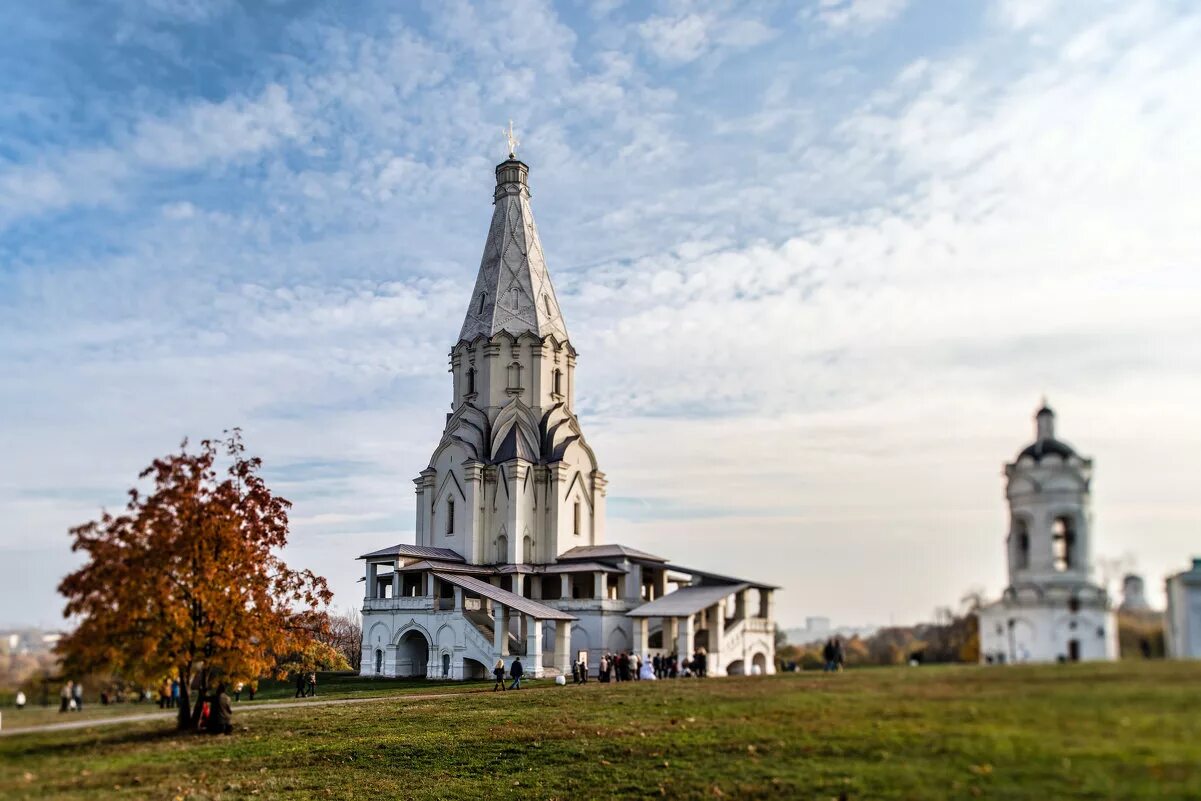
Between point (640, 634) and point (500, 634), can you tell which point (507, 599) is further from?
point (640, 634)

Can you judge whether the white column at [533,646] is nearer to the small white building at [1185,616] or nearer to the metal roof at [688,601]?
the metal roof at [688,601]

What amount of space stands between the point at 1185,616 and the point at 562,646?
31.2 metres

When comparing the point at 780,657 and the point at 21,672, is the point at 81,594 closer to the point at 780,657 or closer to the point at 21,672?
the point at 21,672

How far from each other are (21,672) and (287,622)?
546 centimetres

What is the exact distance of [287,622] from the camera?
18.6 metres

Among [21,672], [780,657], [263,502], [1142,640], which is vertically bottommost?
[780,657]

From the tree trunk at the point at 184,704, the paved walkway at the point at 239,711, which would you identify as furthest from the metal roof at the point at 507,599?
the tree trunk at the point at 184,704

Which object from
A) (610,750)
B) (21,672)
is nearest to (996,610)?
(610,750)

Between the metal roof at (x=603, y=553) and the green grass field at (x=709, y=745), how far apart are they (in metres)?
19.0

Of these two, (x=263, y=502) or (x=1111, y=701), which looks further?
(x=263, y=502)

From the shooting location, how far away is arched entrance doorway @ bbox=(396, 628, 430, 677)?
130ft

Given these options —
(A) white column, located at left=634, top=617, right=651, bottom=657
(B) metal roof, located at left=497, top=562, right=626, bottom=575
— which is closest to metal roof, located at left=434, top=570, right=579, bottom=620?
(A) white column, located at left=634, top=617, right=651, bottom=657

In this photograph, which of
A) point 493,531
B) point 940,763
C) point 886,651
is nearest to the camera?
point 940,763

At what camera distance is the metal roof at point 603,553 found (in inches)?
1742
